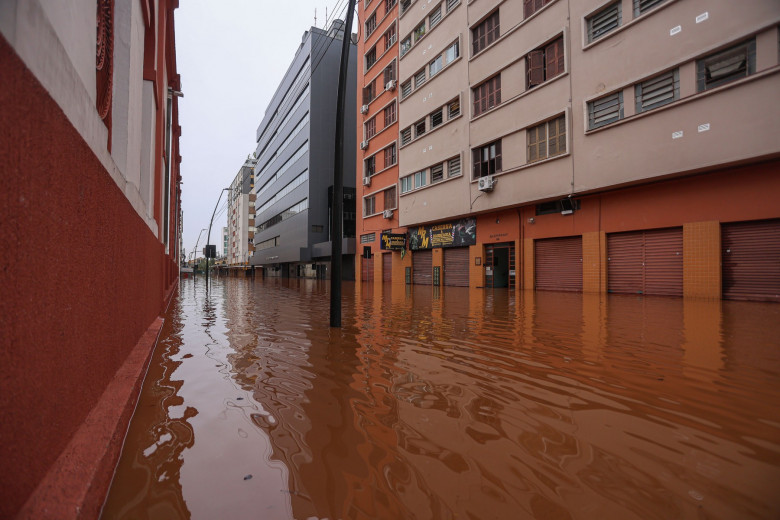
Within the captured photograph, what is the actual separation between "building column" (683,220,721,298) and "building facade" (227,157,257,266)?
245ft

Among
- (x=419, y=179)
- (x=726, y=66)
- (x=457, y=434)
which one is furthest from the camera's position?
(x=419, y=179)

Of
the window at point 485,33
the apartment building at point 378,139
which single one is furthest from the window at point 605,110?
the apartment building at point 378,139

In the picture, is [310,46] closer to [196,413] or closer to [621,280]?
[621,280]

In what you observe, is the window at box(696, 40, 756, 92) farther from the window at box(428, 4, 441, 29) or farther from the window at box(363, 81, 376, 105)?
the window at box(363, 81, 376, 105)

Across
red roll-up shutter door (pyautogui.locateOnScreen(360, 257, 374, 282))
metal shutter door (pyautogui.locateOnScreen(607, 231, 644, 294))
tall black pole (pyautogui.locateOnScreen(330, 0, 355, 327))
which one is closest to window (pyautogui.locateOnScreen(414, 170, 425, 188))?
red roll-up shutter door (pyautogui.locateOnScreen(360, 257, 374, 282))

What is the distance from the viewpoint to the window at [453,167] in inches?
866

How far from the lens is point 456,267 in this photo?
75.5 ft

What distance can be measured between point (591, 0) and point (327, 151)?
31.8 meters

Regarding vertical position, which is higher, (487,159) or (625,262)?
(487,159)

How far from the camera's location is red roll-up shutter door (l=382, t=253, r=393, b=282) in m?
28.9

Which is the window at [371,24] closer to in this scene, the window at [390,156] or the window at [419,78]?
the window at [419,78]

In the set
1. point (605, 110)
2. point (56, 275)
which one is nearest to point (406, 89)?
point (605, 110)

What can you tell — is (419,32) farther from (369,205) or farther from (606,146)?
(606,146)

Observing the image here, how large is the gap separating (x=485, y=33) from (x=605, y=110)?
933cm
